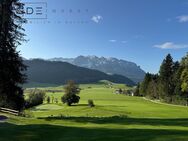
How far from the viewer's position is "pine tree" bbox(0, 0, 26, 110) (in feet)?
131

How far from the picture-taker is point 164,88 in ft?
497

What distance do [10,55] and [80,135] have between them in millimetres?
22092

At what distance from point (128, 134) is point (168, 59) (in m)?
136

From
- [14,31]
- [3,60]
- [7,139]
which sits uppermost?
[14,31]

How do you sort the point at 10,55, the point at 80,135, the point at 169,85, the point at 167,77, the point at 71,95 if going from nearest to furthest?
A: the point at 80,135 → the point at 10,55 → the point at 71,95 → the point at 169,85 → the point at 167,77

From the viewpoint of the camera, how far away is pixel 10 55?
41.5 m

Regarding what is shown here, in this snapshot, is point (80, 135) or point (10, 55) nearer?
point (80, 135)

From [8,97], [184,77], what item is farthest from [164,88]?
[8,97]

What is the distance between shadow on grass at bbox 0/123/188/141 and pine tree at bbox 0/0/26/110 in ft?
60.0

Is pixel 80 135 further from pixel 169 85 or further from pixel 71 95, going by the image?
pixel 169 85

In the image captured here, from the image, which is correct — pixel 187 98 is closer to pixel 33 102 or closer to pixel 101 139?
pixel 33 102

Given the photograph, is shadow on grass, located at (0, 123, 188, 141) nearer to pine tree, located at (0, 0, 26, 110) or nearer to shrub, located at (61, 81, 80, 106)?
pine tree, located at (0, 0, 26, 110)

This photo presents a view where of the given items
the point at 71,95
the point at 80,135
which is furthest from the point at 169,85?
the point at 80,135

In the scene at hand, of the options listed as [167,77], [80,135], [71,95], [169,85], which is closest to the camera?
[80,135]
